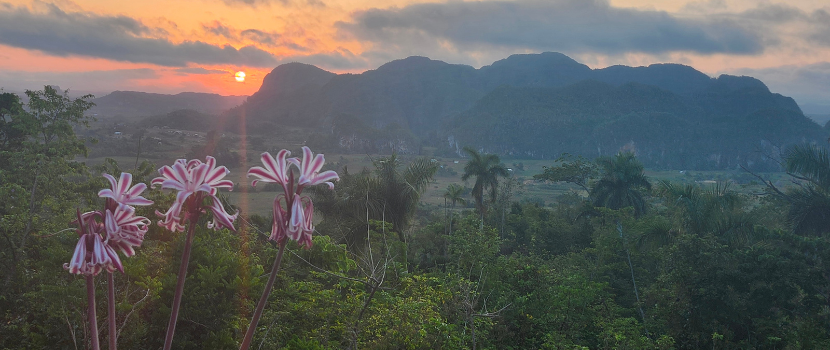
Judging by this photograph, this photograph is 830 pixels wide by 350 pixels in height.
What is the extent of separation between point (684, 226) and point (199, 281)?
16791 mm

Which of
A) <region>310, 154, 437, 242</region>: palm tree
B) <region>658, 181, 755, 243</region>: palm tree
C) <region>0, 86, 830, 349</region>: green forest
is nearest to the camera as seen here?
<region>0, 86, 830, 349</region>: green forest

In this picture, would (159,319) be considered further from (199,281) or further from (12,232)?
(12,232)

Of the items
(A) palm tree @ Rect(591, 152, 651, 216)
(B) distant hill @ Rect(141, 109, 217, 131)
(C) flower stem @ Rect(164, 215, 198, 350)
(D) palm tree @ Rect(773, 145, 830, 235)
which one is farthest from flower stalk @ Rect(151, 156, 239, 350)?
(B) distant hill @ Rect(141, 109, 217, 131)

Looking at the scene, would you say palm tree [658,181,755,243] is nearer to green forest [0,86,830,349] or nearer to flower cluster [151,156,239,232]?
green forest [0,86,830,349]

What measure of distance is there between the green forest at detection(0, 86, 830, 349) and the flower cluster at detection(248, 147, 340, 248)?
0.04 feet

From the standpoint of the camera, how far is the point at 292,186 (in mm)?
1916

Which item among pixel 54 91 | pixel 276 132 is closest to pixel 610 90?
pixel 276 132

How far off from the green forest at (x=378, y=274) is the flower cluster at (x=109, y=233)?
5 cm

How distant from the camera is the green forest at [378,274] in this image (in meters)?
5.16

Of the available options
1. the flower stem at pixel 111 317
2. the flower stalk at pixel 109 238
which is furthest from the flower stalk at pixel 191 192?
the flower stem at pixel 111 317

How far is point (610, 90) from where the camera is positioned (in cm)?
16688

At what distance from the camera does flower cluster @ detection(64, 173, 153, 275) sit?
1.89 metres

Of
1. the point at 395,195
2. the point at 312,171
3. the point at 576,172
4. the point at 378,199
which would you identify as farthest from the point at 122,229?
the point at 576,172

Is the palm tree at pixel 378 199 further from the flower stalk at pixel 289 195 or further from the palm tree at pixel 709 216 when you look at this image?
the flower stalk at pixel 289 195
